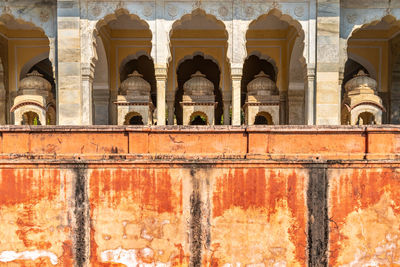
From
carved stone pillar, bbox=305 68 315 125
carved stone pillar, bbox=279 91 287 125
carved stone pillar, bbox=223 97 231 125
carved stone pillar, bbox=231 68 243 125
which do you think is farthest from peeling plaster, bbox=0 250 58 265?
carved stone pillar, bbox=279 91 287 125

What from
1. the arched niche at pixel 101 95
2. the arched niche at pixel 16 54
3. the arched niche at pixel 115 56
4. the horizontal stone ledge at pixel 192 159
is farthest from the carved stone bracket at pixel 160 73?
the arched niche at pixel 16 54

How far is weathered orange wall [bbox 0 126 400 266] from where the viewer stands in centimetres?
423

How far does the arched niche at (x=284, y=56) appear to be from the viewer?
10.5 metres

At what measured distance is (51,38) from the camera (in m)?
8.32

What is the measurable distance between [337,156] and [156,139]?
2316 mm

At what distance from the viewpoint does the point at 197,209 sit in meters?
4.28

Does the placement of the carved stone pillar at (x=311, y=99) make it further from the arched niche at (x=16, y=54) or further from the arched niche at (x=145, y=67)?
the arched niche at (x=16, y=54)

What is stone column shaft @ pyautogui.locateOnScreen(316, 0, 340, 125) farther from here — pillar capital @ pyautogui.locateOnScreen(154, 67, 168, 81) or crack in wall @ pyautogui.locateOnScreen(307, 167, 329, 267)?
crack in wall @ pyautogui.locateOnScreen(307, 167, 329, 267)

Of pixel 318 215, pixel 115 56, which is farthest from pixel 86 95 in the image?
pixel 318 215

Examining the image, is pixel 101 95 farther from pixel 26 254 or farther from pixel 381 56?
pixel 381 56

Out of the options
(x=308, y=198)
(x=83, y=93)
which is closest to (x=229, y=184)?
(x=308, y=198)

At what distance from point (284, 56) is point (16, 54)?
857 cm

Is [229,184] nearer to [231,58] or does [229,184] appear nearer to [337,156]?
[337,156]

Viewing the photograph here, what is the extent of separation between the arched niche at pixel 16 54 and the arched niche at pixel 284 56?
6645mm
